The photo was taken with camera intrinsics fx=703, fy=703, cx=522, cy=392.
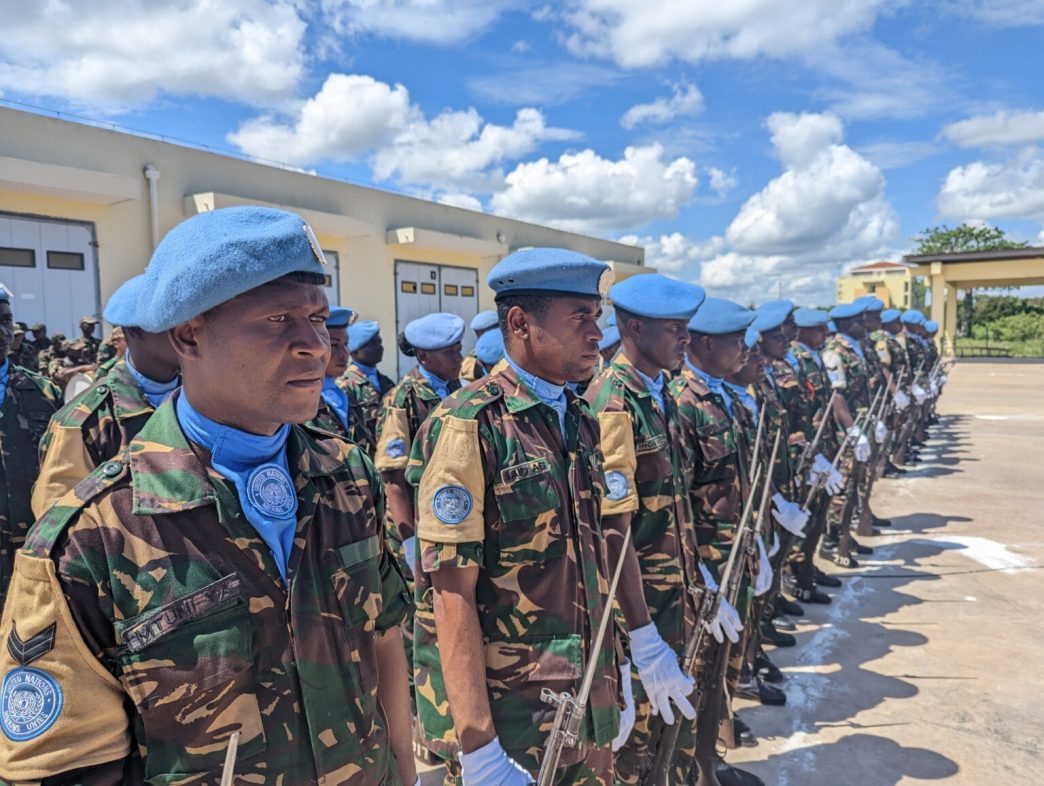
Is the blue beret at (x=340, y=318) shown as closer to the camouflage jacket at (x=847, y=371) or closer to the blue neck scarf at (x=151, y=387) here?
the blue neck scarf at (x=151, y=387)

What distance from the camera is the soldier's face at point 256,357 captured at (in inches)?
48.3

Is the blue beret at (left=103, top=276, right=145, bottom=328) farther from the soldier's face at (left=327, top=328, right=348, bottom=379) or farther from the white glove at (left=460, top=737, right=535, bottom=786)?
the white glove at (left=460, top=737, right=535, bottom=786)

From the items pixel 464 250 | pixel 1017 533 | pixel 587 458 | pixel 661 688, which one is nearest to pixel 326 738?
pixel 587 458

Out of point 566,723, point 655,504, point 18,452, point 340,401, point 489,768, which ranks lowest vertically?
point 489,768

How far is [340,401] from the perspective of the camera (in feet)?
15.6

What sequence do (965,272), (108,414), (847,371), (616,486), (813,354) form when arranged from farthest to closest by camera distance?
(965,272), (847,371), (813,354), (108,414), (616,486)

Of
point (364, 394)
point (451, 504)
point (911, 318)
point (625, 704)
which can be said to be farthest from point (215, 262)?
point (911, 318)

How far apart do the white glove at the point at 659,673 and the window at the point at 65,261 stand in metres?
9.98

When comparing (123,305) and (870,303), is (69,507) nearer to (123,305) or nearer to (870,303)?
(123,305)

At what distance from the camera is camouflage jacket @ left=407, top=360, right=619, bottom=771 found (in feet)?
6.37

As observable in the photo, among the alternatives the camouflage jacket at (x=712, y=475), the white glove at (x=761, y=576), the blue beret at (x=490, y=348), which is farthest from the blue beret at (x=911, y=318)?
the camouflage jacket at (x=712, y=475)

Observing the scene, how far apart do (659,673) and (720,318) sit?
6.05ft

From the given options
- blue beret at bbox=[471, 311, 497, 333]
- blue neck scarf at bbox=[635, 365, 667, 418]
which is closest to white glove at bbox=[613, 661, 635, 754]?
blue neck scarf at bbox=[635, 365, 667, 418]

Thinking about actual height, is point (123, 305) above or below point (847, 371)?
above
